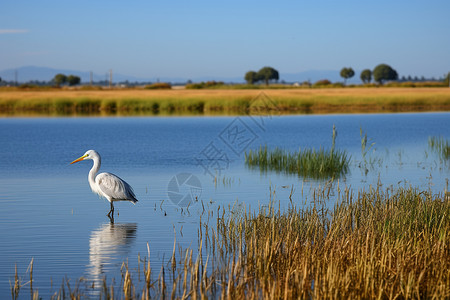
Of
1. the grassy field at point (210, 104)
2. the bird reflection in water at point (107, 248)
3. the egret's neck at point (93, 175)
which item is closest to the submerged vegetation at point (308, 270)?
the bird reflection in water at point (107, 248)

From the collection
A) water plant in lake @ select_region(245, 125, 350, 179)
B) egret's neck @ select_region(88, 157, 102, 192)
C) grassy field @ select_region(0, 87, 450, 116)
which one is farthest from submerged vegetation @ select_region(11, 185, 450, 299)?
grassy field @ select_region(0, 87, 450, 116)

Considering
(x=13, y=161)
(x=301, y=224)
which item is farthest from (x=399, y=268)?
(x=13, y=161)

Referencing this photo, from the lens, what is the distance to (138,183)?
16938mm

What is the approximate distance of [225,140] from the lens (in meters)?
33.2

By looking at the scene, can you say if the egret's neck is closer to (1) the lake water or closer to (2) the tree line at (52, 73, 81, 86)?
(1) the lake water

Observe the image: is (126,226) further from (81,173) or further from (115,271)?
(81,173)

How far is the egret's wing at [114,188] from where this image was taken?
12.2 metres

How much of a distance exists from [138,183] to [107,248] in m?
7.23

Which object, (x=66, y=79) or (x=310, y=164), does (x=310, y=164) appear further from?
(x=66, y=79)

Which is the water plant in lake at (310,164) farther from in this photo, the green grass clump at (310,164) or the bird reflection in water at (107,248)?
the bird reflection in water at (107,248)

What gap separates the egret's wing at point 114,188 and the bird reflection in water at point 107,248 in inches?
31.7

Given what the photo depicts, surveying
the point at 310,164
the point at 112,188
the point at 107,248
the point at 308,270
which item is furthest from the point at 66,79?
the point at 308,270

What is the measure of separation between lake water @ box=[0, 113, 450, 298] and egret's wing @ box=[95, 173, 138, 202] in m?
0.45

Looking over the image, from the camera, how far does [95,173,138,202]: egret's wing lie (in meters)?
12.2
